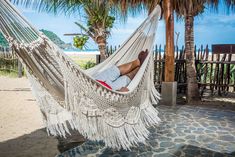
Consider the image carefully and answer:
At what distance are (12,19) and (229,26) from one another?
15098cm

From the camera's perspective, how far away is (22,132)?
121 inches

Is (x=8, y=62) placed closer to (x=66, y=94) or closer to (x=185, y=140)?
(x=185, y=140)

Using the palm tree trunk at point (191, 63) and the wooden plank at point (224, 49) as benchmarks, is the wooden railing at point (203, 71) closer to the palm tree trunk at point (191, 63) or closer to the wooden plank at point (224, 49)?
the wooden plank at point (224, 49)

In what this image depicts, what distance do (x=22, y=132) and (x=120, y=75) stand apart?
4.33 feet

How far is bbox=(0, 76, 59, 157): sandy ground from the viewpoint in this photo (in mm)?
2488

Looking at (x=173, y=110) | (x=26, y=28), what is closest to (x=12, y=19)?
(x=26, y=28)

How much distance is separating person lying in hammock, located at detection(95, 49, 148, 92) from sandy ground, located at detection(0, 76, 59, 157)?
0.84 meters

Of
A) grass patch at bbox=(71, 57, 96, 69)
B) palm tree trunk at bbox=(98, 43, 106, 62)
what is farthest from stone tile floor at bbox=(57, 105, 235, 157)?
grass patch at bbox=(71, 57, 96, 69)

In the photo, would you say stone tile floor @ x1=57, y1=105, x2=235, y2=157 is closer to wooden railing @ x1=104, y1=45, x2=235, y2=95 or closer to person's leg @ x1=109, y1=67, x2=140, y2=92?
person's leg @ x1=109, y1=67, x2=140, y2=92

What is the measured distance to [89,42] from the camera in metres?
6.70

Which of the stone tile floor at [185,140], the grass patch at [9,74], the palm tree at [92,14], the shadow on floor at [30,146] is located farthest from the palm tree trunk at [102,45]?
the grass patch at [9,74]

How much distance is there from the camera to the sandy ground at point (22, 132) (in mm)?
2488

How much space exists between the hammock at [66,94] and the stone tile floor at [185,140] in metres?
0.32

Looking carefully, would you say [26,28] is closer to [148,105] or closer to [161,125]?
[148,105]
